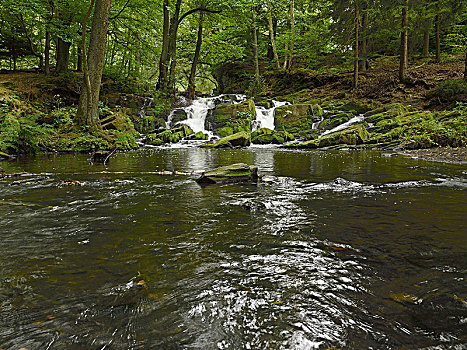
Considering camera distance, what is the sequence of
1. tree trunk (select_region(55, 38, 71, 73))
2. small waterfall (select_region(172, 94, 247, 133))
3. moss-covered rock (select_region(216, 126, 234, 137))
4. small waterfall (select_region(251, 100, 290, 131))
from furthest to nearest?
1. small waterfall (select_region(172, 94, 247, 133))
2. small waterfall (select_region(251, 100, 290, 131))
3. tree trunk (select_region(55, 38, 71, 73))
4. moss-covered rock (select_region(216, 126, 234, 137))

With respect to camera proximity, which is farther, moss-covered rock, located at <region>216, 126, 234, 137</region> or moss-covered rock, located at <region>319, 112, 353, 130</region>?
moss-covered rock, located at <region>216, 126, 234, 137</region>

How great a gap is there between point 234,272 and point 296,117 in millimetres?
16804

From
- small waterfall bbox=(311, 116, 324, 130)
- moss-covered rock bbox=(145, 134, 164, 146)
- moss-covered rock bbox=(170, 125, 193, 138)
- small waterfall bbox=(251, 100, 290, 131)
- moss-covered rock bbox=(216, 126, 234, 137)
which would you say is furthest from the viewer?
small waterfall bbox=(251, 100, 290, 131)

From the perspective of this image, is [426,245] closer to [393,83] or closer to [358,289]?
[358,289]

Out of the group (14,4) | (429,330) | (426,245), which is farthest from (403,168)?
(14,4)

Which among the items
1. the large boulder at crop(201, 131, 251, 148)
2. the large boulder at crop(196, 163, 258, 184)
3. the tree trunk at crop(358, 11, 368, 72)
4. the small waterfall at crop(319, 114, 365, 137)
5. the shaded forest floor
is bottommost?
the large boulder at crop(196, 163, 258, 184)

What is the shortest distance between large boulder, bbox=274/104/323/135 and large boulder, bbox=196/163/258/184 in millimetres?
11970

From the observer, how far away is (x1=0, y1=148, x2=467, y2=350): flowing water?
4.93 ft

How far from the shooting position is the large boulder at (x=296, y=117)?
57.5 ft

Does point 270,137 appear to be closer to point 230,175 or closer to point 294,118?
point 294,118

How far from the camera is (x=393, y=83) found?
18.7 meters

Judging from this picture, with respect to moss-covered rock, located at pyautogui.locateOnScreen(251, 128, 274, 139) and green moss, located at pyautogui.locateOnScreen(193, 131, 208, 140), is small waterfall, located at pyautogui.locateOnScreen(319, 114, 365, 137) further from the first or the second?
green moss, located at pyautogui.locateOnScreen(193, 131, 208, 140)

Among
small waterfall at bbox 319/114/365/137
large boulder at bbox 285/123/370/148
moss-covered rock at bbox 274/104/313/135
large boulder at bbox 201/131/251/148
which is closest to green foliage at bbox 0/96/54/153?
large boulder at bbox 201/131/251/148

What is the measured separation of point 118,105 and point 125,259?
17.8 meters
